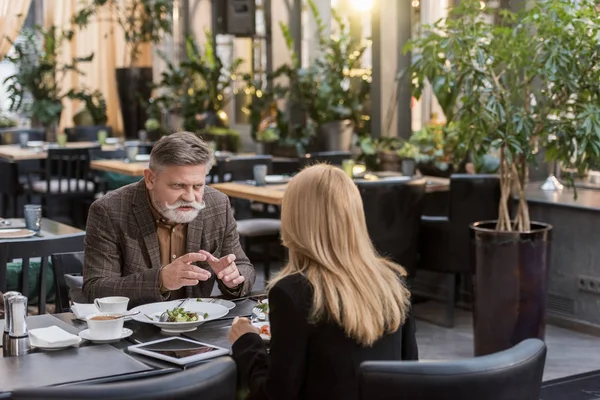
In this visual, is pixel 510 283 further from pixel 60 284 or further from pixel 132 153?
pixel 132 153

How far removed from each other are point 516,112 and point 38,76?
809cm

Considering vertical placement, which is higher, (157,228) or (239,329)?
(157,228)

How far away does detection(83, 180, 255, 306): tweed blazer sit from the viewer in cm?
328

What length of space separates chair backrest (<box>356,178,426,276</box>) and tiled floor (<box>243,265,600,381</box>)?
1.37 feet

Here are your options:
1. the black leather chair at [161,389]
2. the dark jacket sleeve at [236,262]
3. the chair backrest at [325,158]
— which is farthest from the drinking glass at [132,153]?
the black leather chair at [161,389]

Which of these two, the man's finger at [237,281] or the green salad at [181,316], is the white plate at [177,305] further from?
the man's finger at [237,281]

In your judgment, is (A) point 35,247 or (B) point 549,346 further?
(B) point 549,346

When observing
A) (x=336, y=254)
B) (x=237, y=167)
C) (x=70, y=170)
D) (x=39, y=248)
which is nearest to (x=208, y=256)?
(x=336, y=254)

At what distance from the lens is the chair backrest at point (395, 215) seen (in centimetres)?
576

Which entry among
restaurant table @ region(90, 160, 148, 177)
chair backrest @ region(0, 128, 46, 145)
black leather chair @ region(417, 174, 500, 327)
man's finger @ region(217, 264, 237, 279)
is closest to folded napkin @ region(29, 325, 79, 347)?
man's finger @ region(217, 264, 237, 279)

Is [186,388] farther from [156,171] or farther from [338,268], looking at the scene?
[156,171]

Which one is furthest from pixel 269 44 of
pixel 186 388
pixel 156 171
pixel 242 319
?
pixel 186 388

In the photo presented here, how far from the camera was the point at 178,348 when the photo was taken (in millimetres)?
2639

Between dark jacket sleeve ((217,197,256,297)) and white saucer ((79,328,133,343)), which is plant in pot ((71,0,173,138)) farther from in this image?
white saucer ((79,328,133,343))
